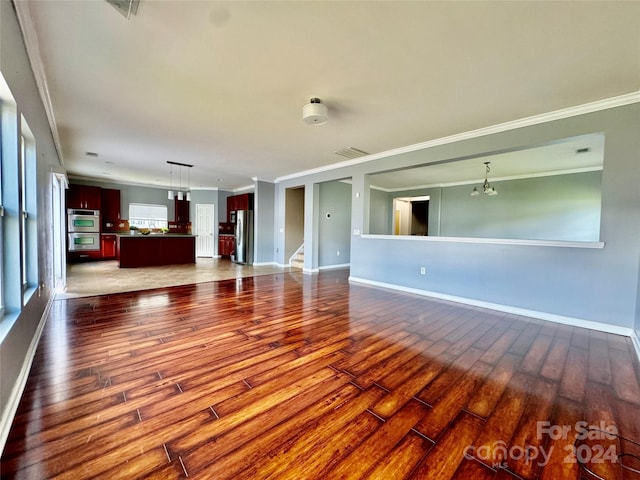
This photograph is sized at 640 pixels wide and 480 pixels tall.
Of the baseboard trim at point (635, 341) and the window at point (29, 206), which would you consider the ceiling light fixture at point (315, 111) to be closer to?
the window at point (29, 206)

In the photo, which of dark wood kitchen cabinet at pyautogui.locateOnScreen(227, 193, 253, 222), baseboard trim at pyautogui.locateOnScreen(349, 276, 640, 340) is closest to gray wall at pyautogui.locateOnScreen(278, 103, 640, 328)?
baseboard trim at pyautogui.locateOnScreen(349, 276, 640, 340)

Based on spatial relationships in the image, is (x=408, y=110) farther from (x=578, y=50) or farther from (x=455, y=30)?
(x=578, y=50)

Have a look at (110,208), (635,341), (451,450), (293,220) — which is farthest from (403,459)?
(110,208)

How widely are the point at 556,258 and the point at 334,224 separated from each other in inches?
201

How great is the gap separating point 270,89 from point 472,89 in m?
2.04

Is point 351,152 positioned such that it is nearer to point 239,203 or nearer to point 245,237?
point 245,237

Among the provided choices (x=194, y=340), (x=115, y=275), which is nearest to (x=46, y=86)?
(x=194, y=340)

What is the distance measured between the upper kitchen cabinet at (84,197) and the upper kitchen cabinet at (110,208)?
26cm

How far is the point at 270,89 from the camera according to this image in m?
2.77

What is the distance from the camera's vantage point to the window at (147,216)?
9.13 m

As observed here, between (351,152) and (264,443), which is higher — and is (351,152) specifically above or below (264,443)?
above

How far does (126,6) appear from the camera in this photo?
176cm

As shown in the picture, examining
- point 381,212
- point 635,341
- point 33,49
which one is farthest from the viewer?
point 381,212

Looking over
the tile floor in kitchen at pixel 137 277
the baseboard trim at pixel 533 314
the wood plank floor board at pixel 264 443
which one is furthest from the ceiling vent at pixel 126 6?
the baseboard trim at pixel 533 314
